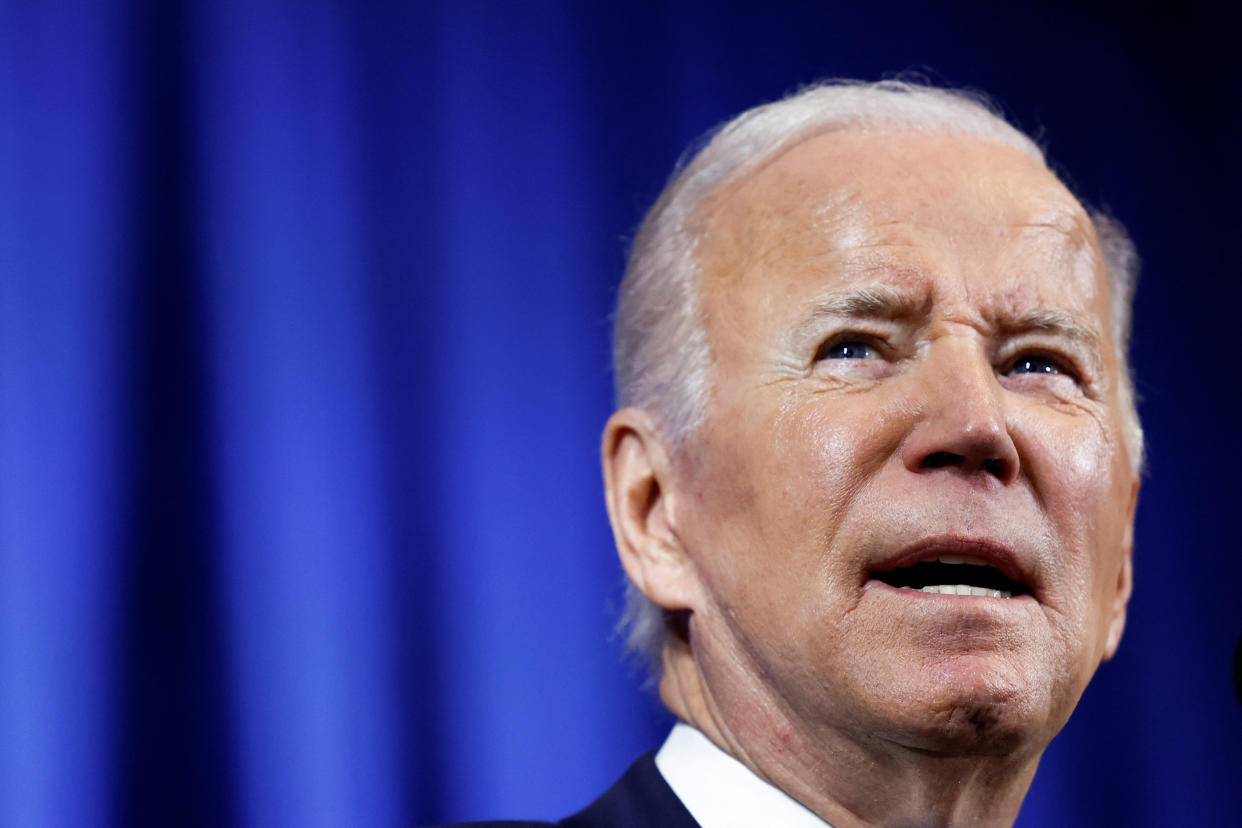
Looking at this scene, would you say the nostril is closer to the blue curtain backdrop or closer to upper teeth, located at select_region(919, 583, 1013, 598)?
upper teeth, located at select_region(919, 583, 1013, 598)

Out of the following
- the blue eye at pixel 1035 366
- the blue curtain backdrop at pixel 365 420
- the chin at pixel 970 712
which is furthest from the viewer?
the blue curtain backdrop at pixel 365 420

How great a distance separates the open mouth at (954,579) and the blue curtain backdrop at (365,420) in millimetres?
1007

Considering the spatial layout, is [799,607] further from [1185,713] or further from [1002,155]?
[1185,713]

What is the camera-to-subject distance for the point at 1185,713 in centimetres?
276

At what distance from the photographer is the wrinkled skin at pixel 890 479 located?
136 cm

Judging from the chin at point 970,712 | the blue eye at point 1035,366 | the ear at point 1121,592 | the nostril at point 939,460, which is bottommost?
the chin at point 970,712

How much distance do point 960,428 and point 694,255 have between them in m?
0.50

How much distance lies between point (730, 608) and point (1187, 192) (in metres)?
2.07

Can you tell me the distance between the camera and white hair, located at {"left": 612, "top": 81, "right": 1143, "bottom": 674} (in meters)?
1.65

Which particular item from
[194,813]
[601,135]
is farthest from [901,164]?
[194,813]

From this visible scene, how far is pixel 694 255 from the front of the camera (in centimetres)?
170

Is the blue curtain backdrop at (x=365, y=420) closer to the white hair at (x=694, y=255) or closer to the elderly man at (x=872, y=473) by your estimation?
the white hair at (x=694, y=255)

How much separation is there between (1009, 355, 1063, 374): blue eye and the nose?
5.2 inches

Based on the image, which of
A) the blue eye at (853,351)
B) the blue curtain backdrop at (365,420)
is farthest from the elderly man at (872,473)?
the blue curtain backdrop at (365,420)
